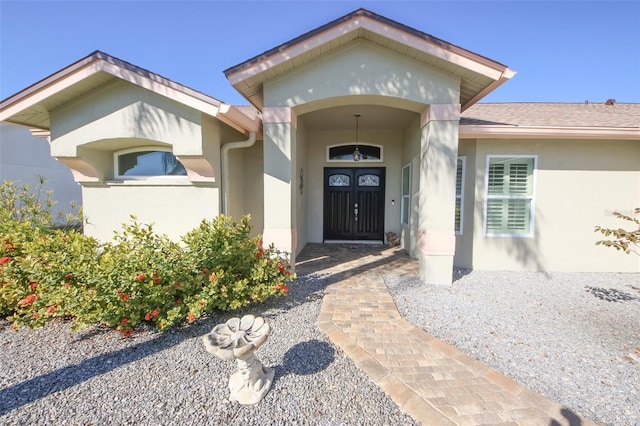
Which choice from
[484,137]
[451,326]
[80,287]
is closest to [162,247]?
[80,287]

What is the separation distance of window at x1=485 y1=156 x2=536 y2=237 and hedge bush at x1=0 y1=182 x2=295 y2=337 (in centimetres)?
462

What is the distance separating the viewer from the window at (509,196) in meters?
5.93

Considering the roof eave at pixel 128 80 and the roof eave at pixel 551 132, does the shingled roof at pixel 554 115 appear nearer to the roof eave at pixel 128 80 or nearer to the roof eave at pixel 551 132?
the roof eave at pixel 551 132

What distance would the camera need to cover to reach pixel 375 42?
461cm

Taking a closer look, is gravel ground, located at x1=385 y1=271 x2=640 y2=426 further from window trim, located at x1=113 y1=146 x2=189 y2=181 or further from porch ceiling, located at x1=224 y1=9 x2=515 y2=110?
window trim, located at x1=113 y1=146 x2=189 y2=181

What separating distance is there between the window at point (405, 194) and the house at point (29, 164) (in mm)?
10623

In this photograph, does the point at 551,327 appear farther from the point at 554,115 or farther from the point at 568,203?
the point at 554,115

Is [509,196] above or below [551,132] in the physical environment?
below

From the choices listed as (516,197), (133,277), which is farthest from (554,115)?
(133,277)

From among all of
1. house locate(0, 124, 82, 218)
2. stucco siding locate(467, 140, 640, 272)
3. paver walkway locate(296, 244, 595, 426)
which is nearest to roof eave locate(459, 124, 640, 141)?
stucco siding locate(467, 140, 640, 272)

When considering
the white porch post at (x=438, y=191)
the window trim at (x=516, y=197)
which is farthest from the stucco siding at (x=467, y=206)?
the white porch post at (x=438, y=191)

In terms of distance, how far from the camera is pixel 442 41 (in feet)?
14.1

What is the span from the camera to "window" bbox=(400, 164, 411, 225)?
24.7ft

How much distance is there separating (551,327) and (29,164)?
15.9 meters
